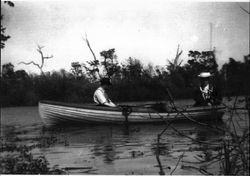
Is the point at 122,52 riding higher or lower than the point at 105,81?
higher

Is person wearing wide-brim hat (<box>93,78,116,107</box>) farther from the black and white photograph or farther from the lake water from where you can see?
the black and white photograph

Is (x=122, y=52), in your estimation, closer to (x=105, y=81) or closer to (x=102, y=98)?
(x=105, y=81)

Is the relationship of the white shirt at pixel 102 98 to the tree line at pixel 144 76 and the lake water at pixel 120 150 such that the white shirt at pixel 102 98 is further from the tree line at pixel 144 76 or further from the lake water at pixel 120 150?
the lake water at pixel 120 150

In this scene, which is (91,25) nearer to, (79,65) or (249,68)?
(79,65)

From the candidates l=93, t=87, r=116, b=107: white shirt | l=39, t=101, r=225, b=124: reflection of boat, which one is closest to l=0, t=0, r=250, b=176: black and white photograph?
l=93, t=87, r=116, b=107: white shirt

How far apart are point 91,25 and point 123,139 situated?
3668 millimetres

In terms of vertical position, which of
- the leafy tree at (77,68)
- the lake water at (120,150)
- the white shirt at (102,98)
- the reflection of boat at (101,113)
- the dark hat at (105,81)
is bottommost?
the lake water at (120,150)

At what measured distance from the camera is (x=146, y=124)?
14336mm

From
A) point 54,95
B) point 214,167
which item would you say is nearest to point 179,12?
point 214,167

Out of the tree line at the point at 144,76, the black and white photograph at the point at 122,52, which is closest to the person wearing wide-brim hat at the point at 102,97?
the tree line at the point at 144,76

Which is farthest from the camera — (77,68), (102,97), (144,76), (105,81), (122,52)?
(102,97)

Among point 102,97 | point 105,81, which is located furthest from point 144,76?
point 102,97

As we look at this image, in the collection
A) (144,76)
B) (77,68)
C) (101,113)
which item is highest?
(77,68)

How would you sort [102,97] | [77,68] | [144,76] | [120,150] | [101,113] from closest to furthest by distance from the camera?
[144,76], [120,150], [77,68], [102,97], [101,113]
